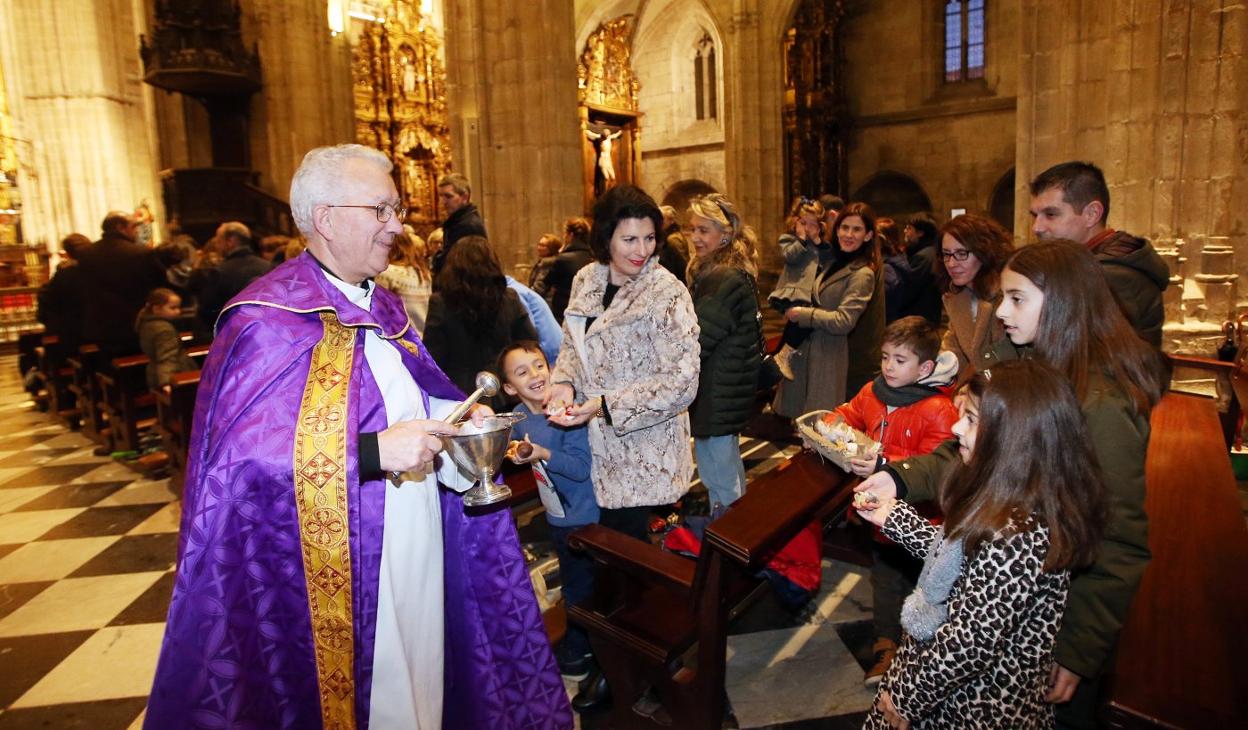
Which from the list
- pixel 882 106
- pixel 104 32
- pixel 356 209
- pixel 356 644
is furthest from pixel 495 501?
pixel 882 106

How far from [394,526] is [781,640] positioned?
1877 mm

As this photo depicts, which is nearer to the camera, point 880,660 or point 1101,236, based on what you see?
point 1101,236

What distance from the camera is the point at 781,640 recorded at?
3043mm

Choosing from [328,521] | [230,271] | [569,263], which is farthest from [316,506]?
[230,271]

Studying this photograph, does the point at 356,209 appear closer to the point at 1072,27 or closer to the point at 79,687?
the point at 79,687

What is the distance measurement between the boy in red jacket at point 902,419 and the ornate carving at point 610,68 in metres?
14.8

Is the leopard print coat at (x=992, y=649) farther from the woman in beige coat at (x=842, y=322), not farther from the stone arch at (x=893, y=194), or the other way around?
the stone arch at (x=893, y=194)

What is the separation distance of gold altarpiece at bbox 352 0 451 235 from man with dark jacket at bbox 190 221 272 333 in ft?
33.8

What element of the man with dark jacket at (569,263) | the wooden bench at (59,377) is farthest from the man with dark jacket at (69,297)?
the man with dark jacket at (569,263)

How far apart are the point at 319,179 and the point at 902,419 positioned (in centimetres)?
208

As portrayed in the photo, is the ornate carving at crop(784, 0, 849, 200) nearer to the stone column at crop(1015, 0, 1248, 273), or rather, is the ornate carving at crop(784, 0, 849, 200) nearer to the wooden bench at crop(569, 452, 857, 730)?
the stone column at crop(1015, 0, 1248, 273)

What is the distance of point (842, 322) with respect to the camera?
4.00 metres

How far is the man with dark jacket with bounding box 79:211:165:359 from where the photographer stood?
6098 mm

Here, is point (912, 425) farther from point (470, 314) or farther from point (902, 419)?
point (470, 314)
